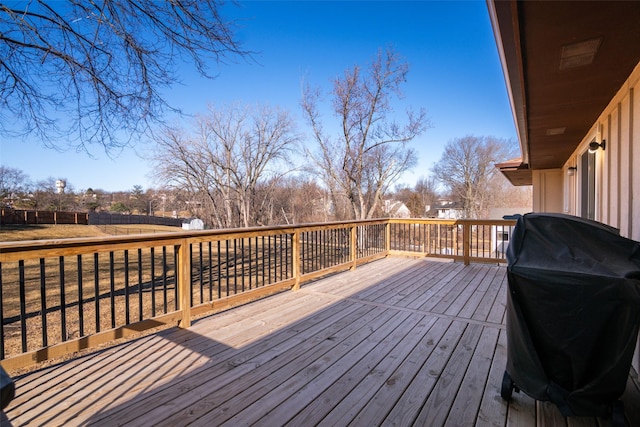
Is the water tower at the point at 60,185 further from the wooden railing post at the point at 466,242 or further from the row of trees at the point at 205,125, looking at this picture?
the wooden railing post at the point at 466,242

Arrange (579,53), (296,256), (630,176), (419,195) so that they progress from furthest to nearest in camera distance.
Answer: (419,195) → (296,256) → (630,176) → (579,53)

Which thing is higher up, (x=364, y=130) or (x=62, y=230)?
(x=364, y=130)

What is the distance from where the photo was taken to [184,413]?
171 cm

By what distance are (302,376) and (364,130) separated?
12148 mm

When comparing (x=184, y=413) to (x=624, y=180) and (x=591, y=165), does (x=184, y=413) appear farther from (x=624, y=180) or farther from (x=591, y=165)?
(x=591, y=165)

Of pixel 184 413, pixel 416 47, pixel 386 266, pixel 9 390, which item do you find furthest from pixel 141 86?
pixel 416 47

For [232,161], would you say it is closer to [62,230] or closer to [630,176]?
[62,230]

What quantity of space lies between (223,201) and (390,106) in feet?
37.2

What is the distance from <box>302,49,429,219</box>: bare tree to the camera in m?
12.5

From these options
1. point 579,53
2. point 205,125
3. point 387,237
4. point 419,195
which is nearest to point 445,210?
point 419,195

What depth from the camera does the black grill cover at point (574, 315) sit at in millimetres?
1442

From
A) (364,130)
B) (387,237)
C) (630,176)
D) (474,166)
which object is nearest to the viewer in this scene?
(630,176)

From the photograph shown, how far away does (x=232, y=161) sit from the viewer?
18484 millimetres

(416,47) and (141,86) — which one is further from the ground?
(416,47)
